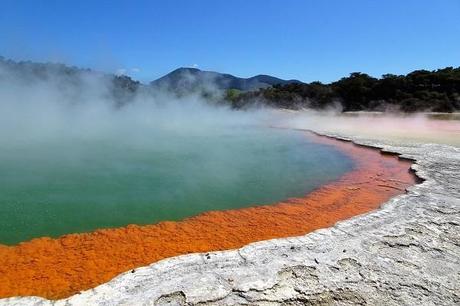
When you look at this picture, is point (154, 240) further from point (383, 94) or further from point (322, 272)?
point (383, 94)

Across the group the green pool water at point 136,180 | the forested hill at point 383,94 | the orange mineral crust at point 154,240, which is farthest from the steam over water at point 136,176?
the forested hill at point 383,94

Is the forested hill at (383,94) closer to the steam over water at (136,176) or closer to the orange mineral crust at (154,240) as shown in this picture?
the steam over water at (136,176)

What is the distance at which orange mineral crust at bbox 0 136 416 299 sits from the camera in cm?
375

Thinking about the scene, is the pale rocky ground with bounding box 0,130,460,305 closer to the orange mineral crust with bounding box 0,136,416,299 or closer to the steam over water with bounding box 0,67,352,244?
the orange mineral crust with bounding box 0,136,416,299

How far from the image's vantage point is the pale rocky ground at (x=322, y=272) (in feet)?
10.4

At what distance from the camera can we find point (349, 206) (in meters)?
6.11

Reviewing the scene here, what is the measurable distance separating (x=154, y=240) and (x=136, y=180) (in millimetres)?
3076

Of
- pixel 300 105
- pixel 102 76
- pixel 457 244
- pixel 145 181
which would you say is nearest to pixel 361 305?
pixel 457 244

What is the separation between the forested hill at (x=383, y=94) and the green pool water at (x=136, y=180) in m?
16.7

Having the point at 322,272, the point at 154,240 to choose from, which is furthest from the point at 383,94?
the point at 322,272

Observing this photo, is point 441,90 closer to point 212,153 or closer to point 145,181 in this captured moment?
point 212,153

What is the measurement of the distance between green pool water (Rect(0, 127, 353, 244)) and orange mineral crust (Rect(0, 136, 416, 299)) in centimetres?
35

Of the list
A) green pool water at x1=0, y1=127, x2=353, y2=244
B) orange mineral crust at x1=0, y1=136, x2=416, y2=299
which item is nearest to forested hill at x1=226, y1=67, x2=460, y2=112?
green pool water at x1=0, y1=127, x2=353, y2=244

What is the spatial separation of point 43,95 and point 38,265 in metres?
28.4
